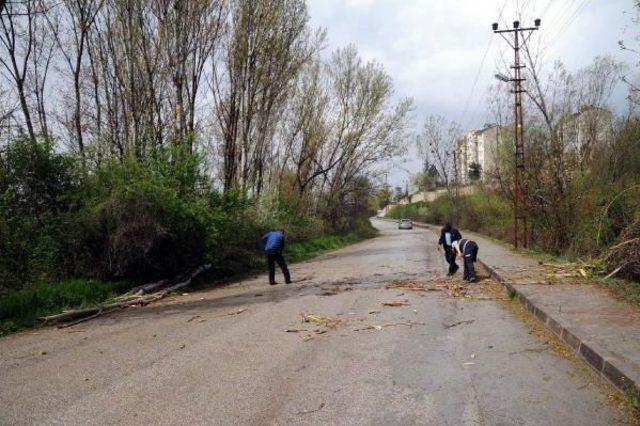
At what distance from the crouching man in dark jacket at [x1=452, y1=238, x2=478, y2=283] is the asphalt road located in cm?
325

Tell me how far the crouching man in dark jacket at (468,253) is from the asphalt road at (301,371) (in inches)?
128

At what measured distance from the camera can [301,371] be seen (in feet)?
20.2

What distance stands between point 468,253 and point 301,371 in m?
8.85

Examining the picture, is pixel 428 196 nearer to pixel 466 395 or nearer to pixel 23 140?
pixel 23 140

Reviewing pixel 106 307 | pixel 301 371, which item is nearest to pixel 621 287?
pixel 301 371

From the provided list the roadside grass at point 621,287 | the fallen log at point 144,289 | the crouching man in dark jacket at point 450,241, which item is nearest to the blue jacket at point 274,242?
the fallen log at point 144,289

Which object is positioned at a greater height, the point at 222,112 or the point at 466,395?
the point at 222,112

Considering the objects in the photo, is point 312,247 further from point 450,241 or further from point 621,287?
point 621,287

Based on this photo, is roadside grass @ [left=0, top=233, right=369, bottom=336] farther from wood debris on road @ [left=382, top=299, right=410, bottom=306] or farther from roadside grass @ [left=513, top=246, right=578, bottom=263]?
roadside grass @ [left=513, top=246, right=578, bottom=263]

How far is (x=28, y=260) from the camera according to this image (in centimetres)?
1245

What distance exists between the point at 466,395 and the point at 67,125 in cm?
1982

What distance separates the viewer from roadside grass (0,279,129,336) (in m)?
10.4

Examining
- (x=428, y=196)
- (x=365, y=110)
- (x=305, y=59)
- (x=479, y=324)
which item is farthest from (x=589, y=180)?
(x=428, y=196)

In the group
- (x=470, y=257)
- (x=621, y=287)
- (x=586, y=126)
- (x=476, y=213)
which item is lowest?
(x=621, y=287)
